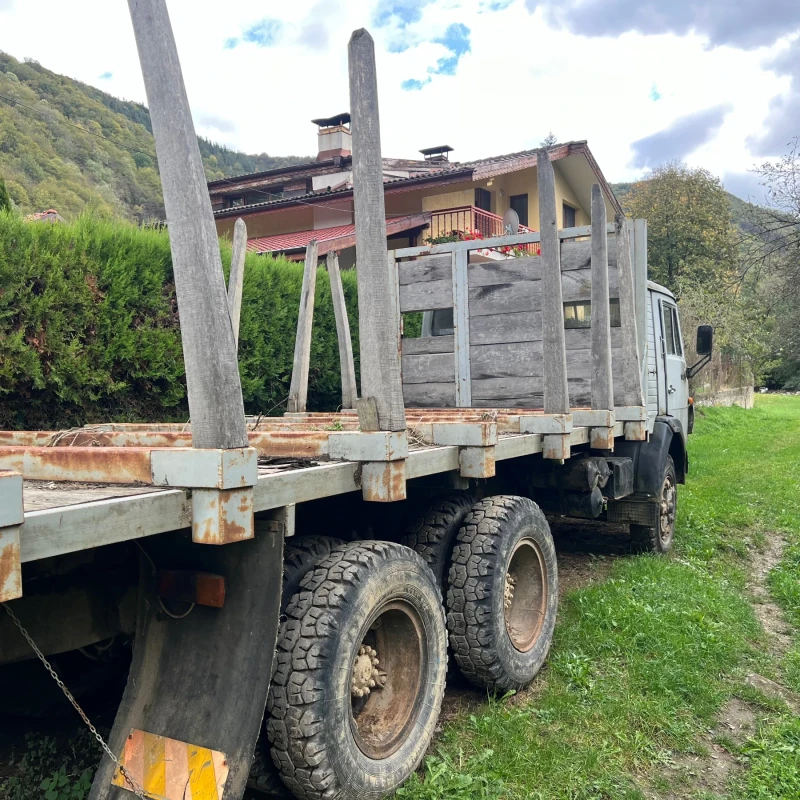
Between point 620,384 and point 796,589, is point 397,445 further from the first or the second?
point 796,589

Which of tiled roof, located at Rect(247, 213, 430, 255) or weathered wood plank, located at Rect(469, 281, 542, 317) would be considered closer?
weathered wood plank, located at Rect(469, 281, 542, 317)

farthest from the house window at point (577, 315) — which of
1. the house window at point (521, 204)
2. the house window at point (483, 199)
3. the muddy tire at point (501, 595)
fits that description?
the house window at point (521, 204)

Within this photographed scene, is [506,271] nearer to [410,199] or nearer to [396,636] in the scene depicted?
[396,636]

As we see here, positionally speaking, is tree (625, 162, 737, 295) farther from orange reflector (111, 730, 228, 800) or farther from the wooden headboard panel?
orange reflector (111, 730, 228, 800)

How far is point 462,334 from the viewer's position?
5.68 metres

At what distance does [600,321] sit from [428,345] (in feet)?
5.47

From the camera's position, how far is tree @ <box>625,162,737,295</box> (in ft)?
93.3

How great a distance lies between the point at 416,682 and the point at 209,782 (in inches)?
36.6

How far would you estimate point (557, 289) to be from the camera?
384 cm

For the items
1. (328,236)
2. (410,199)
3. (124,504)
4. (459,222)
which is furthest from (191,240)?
(410,199)

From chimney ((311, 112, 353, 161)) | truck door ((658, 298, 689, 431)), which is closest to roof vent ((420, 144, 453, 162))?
chimney ((311, 112, 353, 161))

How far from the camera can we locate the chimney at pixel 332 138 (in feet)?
86.6

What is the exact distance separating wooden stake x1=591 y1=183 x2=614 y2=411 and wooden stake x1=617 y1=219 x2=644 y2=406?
494 mm

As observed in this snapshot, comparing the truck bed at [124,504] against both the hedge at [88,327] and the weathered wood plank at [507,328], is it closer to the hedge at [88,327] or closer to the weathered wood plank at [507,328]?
the hedge at [88,327]
